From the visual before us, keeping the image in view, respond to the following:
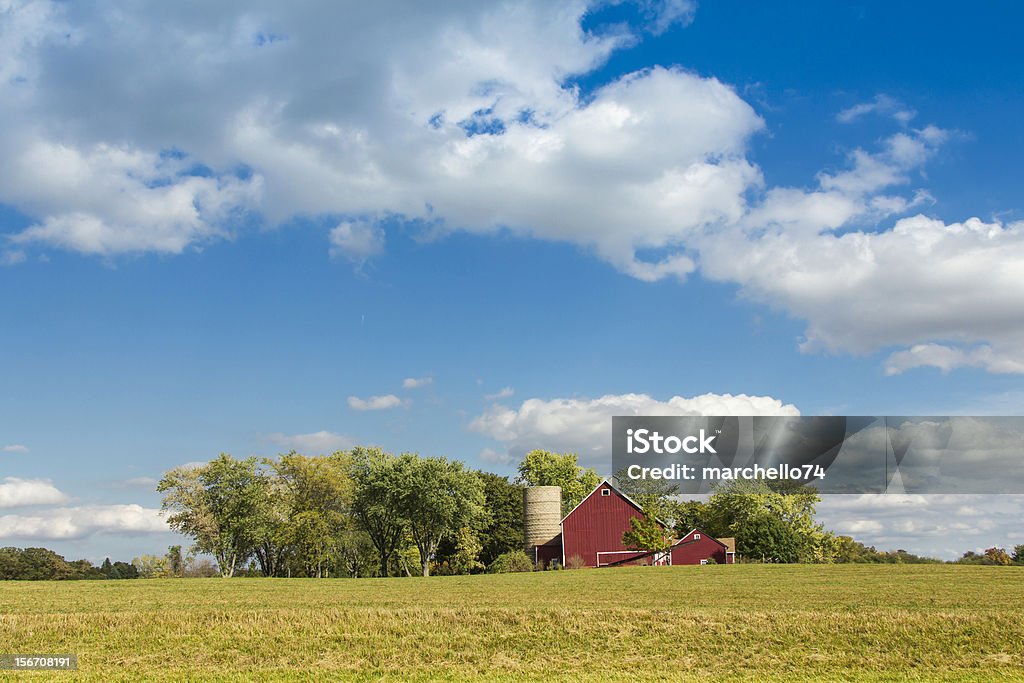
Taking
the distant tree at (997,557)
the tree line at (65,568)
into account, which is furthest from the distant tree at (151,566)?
the distant tree at (997,557)

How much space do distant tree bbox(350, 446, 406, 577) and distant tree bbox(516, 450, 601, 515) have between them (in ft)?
81.1

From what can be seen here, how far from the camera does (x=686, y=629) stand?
20.1 m

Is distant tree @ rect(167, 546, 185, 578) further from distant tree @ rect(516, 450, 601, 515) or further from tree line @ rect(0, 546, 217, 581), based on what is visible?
distant tree @ rect(516, 450, 601, 515)

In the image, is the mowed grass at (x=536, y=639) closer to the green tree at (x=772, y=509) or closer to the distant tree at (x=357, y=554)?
the distant tree at (x=357, y=554)

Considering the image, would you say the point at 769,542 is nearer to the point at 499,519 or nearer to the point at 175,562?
the point at 499,519

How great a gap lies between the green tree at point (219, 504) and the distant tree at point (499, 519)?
22056 mm

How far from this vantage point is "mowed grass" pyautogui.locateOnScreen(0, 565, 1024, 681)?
699 inches

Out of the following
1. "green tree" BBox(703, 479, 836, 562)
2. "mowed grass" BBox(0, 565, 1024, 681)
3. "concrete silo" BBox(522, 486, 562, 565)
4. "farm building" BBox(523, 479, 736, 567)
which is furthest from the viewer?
"green tree" BBox(703, 479, 836, 562)

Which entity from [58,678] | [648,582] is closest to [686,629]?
[58,678]

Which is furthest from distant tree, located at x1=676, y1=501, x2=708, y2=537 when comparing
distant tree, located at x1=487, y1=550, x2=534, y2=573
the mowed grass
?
the mowed grass

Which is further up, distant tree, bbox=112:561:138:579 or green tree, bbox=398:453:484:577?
green tree, bbox=398:453:484:577

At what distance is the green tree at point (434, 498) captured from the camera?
6725cm

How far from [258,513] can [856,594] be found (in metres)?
50.7

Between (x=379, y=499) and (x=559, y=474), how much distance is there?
3156 centimetres
